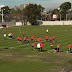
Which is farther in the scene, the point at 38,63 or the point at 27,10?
the point at 27,10

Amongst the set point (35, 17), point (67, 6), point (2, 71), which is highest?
point (67, 6)

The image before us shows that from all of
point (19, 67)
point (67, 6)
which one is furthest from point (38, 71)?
point (67, 6)

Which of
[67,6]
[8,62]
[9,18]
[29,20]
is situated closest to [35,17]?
[29,20]

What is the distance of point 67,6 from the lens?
182875mm

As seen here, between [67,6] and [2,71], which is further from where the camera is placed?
[67,6]

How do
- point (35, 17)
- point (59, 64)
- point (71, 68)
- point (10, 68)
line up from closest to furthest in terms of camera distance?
1. point (71, 68)
2. point (10, 68)
3. point (59, 64)
4. point (35, 17)

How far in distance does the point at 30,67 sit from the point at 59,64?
119 inches

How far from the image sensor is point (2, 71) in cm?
1675

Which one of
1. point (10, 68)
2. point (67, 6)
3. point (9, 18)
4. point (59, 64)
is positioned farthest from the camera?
point (67, 6)

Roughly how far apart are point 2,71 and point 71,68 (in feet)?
19.4

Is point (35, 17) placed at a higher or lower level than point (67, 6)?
lower

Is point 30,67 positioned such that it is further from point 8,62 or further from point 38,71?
point 8,62

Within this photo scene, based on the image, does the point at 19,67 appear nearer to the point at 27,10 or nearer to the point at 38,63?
the point at 38,63

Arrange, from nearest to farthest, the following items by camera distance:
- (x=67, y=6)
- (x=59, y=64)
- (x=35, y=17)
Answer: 1. (x=59, y=64)
2. (x=35, y=17)
3. (x=67, y=6)
